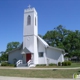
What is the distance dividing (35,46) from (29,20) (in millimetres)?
5836

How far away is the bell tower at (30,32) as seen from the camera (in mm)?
27875

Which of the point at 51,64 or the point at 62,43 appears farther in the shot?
the point at 62,43

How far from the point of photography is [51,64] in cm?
2764

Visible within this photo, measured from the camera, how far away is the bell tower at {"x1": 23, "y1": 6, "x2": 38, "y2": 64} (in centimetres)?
2788

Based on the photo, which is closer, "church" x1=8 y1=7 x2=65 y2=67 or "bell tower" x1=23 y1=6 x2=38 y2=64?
"church" x1=8 y1=7 x2=65 y2=67

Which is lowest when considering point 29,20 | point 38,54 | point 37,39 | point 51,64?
point 51,64

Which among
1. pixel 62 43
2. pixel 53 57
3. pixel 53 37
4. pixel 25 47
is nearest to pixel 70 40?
pixel 62 43

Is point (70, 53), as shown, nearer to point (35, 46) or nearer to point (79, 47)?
point (79, 47)

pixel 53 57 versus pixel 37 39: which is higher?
pixel 37 39

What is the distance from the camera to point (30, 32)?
28078mm

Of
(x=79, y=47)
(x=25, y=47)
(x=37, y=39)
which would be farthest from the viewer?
(x=79, y=47)

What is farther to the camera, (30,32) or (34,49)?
(30,32)

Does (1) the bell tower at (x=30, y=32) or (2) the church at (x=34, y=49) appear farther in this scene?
(1) the bell tower at (x=30, y=32)

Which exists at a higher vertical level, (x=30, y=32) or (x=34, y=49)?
(x=30, y=32)
